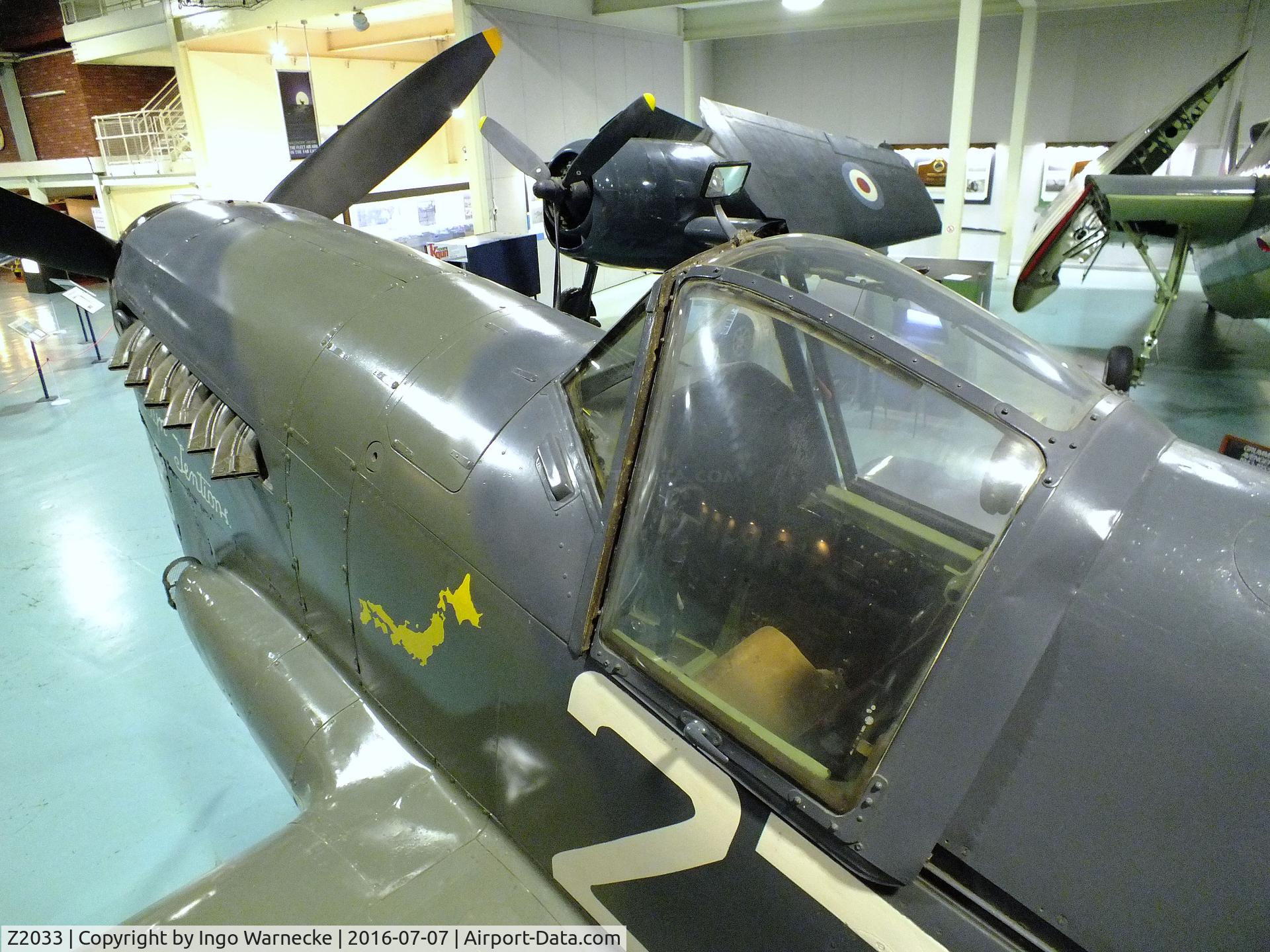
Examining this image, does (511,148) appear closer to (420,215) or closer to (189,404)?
(189,404)

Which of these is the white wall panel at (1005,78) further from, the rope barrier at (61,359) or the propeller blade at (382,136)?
the propeller blade at (382,136)

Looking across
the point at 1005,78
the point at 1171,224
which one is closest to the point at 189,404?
the point at 1171,224

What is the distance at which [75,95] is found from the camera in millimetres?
17359

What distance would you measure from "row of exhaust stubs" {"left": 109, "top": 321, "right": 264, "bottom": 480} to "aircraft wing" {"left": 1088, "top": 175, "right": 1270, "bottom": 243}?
681 centimetres

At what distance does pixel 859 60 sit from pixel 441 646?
627 inches

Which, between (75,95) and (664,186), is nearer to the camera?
(664,186)

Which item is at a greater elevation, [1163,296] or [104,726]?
[1163,296]

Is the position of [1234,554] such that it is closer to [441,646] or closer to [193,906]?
[441,646]

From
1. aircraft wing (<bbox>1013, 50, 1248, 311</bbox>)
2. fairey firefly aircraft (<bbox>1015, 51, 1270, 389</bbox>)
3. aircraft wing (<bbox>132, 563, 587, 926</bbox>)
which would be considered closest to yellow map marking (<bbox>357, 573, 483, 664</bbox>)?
aircraft wing (<bbox>132, 563, 587, 926</bbox>)

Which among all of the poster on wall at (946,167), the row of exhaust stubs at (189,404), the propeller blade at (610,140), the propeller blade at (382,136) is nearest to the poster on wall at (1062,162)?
the poster on wall at (946,167)

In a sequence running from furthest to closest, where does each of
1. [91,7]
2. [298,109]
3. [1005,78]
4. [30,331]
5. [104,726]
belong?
[91,7], [1005,78], [298,109], [30,331], [104,726]

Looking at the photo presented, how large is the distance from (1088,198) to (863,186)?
6.48 feet

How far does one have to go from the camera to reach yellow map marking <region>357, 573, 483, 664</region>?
1.85 meters

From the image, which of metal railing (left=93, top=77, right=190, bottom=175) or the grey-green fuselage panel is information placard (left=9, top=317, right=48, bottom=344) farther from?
metal railing (left=93, top=77, right=190, bottom=175)
